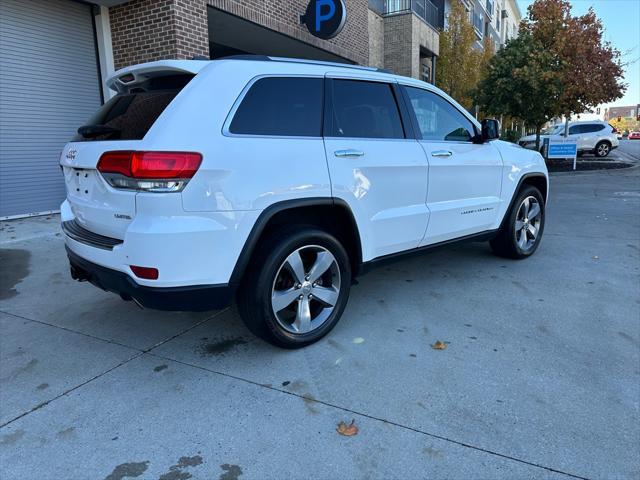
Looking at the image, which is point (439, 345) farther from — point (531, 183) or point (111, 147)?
point (531, 183)

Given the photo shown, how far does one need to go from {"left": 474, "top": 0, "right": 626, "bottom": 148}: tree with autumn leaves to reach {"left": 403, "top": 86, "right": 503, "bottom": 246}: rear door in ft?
41.9

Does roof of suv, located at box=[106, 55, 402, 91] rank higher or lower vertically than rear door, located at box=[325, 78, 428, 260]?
higher

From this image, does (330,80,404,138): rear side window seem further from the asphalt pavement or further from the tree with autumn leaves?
the asphalt pavement

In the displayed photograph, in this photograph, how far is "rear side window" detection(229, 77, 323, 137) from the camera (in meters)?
3.04

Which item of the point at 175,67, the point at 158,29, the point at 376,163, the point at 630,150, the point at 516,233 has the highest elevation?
the point at 158,29

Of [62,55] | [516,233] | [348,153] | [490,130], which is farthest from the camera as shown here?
[62,55]

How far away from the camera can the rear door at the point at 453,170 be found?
4238mm

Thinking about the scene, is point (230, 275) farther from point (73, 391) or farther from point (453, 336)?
point (453, 336)

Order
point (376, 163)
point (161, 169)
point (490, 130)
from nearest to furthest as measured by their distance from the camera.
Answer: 1. point (161, 169)
2. point (376, 163)
3. point (490, 130)

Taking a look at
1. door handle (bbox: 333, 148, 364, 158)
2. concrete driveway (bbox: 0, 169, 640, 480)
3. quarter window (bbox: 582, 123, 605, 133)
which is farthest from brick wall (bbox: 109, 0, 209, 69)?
quarter window (bbox: 582, 123, 605, 133)

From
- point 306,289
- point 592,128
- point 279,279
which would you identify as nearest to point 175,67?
point 279,279

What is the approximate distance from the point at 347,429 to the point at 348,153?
1838mm

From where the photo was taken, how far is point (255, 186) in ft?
9.62

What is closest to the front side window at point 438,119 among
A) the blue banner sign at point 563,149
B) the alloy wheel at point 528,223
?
the alloy wheel at point 528,223
